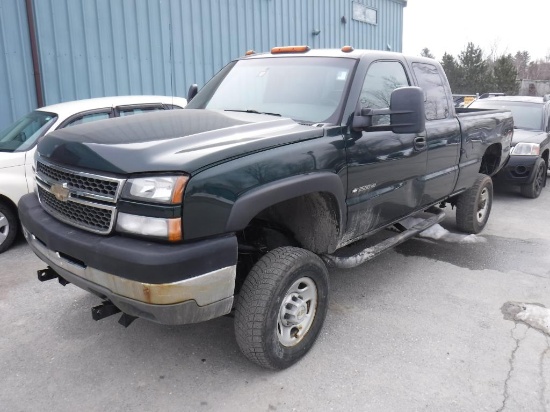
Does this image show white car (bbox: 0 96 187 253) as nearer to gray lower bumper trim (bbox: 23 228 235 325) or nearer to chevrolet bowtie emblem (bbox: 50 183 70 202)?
chevrolet bowtie emblem (bbox: 50 183 70 202)

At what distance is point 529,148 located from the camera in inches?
306

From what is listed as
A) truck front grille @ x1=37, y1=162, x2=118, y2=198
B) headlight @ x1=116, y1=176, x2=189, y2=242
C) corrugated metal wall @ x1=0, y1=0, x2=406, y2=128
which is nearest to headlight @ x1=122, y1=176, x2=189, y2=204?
headlight @ x1=116, y1=176, x2=189, y2=242

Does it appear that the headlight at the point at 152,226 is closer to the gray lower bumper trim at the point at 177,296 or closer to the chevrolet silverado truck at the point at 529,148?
the gray lower bumper trim at the point at 177,296

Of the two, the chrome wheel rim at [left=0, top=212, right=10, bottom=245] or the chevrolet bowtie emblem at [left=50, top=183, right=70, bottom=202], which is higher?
the chevrolet bowtie emblem at [left=50, top=183, right=70, bottom=202]

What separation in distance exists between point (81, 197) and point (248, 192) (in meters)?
0.93

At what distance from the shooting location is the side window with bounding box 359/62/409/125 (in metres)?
3.58

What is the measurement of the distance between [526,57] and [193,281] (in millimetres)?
59363

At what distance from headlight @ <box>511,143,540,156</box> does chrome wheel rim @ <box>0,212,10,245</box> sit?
24.4 ft

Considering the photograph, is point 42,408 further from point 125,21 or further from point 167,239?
point 125,21

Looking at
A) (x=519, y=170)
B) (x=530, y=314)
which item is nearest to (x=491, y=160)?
(x=519, y=170)

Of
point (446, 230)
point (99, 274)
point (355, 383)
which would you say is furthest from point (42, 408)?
point (446, 230)

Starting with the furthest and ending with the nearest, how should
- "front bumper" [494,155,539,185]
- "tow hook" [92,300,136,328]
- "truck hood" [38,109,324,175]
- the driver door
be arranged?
"front bumper" [494,155,539,185], the driver door, "tow hook" [92,300,136,328], "truck hood" [38,109,324,175]

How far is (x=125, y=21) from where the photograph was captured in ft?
27.8

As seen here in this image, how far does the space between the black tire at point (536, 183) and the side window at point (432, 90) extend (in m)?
3.95
